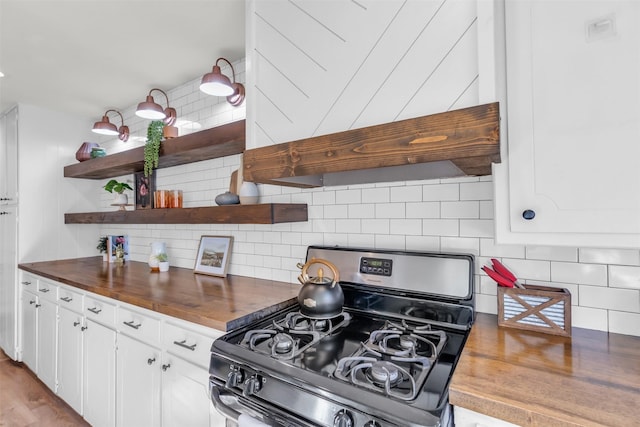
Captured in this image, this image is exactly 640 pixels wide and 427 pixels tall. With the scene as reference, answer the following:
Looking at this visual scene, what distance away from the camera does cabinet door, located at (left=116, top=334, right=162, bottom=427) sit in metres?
1.54

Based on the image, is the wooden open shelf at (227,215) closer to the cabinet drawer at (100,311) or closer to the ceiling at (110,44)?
the cabinet drawer at (100,311)

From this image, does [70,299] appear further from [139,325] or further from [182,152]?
[182,152]

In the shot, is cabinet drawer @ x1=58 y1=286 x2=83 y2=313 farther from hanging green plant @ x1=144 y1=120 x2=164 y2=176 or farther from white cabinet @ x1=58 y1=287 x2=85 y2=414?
hanging green plant @ x1=144 y1=120 x2=164 y2=176

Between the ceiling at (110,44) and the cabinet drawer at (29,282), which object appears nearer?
the ceiling at (110,44)

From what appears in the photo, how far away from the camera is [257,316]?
4.50 feet

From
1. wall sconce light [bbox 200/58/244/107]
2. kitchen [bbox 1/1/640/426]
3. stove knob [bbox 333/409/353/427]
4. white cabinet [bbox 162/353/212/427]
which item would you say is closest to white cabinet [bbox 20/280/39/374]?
kitchen [bbox 1/1/640/426]

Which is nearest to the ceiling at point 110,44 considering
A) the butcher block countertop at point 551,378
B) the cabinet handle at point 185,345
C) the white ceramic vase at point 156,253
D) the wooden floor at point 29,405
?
the white ceramic vase at point 156,253

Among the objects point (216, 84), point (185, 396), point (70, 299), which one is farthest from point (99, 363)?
point (216, 84)

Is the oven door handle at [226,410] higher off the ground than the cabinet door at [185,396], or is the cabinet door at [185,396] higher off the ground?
the oven door handle at [226,410]

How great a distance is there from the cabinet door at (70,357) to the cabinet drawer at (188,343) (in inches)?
38.2

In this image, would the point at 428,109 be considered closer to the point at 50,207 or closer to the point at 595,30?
the point at 595,30

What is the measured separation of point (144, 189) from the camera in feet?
9.25

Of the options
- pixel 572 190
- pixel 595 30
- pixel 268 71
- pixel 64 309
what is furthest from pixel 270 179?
pixel 64 309

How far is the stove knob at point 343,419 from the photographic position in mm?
796
